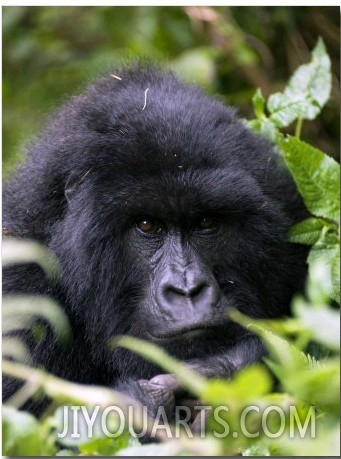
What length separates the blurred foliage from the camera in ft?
20.5

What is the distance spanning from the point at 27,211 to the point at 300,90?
4.69ft

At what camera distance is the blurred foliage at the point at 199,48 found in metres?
6.25

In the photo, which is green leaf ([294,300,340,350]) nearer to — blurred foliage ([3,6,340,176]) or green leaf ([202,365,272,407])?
green leaf ([202,365,272,407])

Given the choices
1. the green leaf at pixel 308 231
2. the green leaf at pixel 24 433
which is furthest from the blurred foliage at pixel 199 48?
the green leaf at pixel 24 433

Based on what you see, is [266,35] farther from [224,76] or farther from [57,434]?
[57,434]

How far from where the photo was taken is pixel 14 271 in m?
3.20

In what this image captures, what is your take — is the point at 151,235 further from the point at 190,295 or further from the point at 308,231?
the point at 308,231

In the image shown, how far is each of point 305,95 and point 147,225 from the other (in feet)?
3.83

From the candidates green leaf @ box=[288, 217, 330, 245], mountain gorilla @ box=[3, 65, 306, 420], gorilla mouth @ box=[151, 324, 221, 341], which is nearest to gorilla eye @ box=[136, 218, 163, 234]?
mountain gorilla @ box=[3, 65, 306, 420]

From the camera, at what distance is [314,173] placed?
2.80m

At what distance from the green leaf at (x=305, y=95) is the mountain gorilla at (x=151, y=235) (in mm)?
485

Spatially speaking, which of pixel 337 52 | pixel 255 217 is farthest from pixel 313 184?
pixel 337 52

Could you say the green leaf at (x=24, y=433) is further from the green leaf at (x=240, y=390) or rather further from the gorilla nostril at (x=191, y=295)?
the gorilla nostril at (x=191, y=295)

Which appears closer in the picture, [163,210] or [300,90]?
[163,210]
